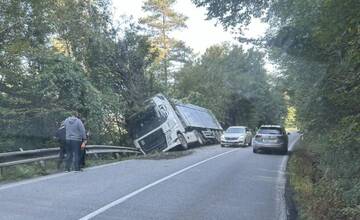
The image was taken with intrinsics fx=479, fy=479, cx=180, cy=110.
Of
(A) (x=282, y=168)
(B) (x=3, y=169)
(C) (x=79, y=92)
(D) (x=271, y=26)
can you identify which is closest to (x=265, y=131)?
(D) (x=271, y=26)

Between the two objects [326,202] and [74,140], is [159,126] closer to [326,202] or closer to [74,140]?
[74,140]

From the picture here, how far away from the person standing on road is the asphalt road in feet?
1.77

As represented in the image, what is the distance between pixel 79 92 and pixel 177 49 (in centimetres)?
3623

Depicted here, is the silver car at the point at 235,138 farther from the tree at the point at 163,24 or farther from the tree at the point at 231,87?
the tree at the point at 163,24

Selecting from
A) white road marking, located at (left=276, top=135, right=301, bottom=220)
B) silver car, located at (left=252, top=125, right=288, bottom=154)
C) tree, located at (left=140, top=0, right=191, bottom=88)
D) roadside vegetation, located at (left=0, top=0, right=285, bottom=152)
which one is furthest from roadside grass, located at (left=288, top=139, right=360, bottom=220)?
tree, located at (left=140, top=0, right=191, bottom=88)

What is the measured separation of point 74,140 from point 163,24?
135 feet

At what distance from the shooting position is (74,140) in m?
13.7

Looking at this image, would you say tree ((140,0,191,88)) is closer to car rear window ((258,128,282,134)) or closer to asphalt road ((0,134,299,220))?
car rear window ((258,128,282,134))

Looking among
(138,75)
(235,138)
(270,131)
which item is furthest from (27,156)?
(235,138)

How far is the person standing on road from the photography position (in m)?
13.7

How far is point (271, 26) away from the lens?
853 inches

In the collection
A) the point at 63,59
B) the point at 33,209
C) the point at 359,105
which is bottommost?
the point at 33,209

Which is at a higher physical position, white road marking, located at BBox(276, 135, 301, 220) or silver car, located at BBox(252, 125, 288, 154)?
silver car, located at BBox(252, 125, 288, 154)

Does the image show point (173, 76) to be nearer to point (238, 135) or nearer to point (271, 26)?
point (238, 135)
